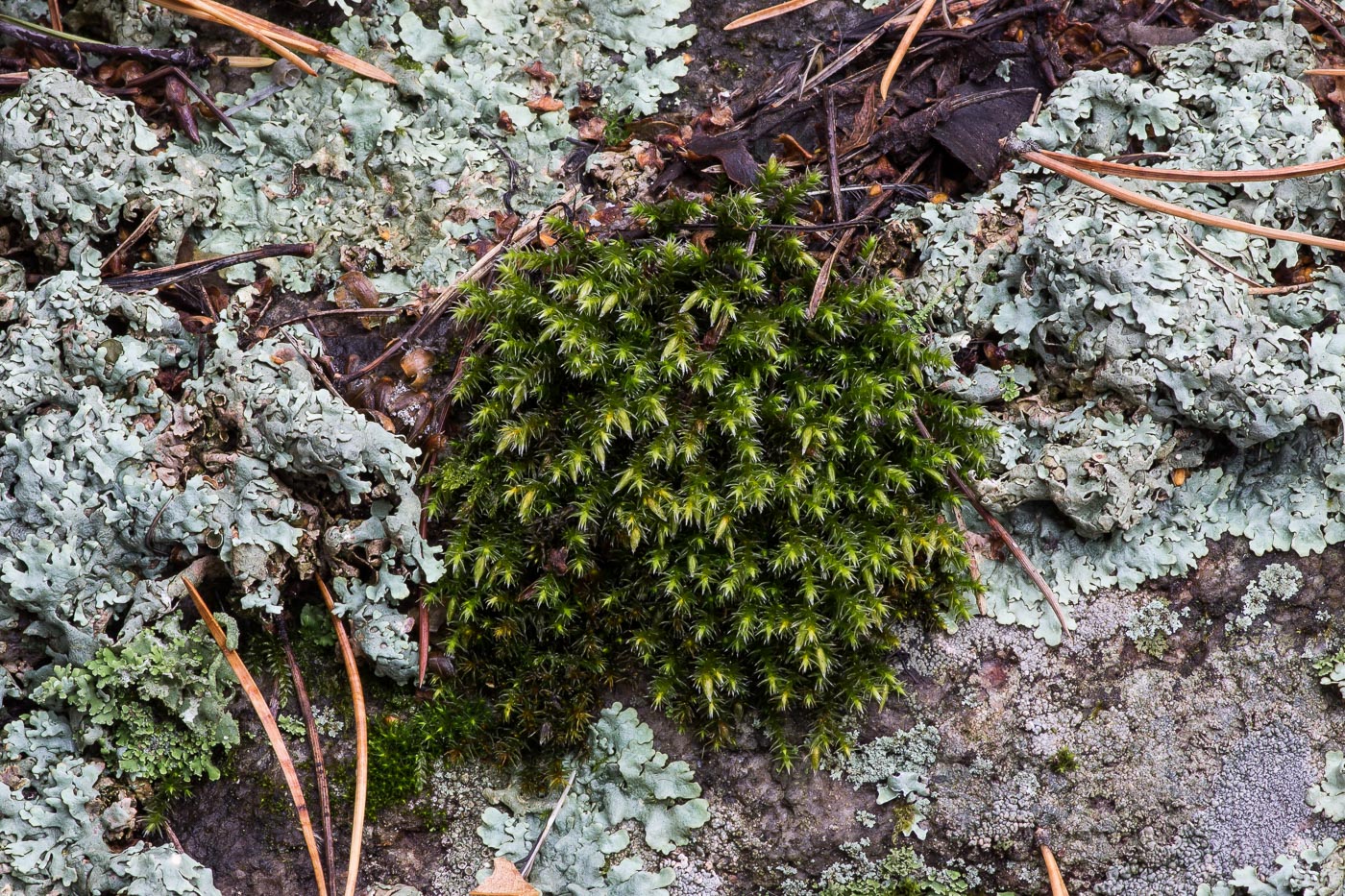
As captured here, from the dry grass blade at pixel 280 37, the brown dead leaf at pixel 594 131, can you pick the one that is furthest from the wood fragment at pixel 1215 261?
the dry grass blade at pixel 280 37

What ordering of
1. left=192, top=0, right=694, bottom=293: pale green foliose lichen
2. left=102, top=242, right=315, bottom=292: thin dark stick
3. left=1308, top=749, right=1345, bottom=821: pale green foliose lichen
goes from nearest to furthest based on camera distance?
1. left=1308, top=749, right=1345, bottom=821: pale green foliose lichen
2. left=102, top=242, right=315, bottom=292: thin dark stick
3. left=192, top=0, right=694, bottom=293: pale green foliose lichen

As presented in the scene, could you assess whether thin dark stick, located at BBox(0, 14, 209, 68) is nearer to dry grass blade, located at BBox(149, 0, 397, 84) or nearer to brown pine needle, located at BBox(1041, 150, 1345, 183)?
dry grass blade, located at BBox(149, 0, 397, 84)

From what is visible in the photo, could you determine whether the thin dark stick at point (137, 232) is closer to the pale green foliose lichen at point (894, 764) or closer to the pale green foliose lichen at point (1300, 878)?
the pale green foliose lichen at point (894, 764)

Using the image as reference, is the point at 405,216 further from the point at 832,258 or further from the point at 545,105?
the point at 832,258

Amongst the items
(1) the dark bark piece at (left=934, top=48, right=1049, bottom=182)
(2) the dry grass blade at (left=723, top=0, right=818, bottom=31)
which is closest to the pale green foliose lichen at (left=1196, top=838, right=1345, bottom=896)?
(1) the dark bark piece at (left=934, top=48, right=1049, bottom=182)

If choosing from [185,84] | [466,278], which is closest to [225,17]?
[185,84]
